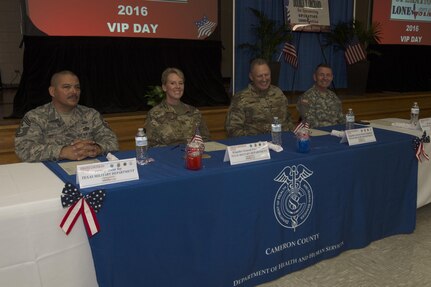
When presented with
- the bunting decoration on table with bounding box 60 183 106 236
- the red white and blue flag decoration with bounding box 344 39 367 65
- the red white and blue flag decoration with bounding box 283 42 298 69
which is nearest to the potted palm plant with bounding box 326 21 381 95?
the red white and blue flag decoration with bounding box 344 39 367 65

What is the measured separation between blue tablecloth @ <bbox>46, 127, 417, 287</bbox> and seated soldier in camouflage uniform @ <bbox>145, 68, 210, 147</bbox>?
0.42 metres

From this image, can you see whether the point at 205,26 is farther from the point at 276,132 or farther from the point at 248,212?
the point at 248,212

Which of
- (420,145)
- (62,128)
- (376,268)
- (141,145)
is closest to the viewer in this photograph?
(141,145)

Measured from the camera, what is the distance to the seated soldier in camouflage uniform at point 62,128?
81.0 inches

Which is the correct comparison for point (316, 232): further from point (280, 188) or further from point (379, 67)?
point (379, 67)

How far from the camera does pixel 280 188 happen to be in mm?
2041

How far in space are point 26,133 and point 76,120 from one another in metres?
0.31

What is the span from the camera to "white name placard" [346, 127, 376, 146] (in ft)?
7.82

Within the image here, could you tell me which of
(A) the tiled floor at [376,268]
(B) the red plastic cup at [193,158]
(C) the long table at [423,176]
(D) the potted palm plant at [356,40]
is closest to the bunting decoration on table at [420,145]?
(C) the long table at [423,176]

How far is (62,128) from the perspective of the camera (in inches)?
94.6

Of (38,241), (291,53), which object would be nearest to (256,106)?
(38,241)

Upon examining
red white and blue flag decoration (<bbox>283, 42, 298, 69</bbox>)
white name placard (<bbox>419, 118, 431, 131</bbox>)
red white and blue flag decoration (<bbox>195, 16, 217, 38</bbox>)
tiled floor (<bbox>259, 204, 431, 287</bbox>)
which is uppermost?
red white and blue flag decoration (<bbox>195, 16, 217, 38</bbox>)

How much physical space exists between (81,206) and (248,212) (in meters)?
0.82

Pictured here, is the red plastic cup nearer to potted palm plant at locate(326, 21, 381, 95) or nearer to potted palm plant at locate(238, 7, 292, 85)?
potted palm plant at locate(238, 7, 292, 85)
